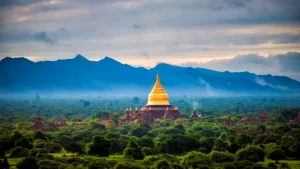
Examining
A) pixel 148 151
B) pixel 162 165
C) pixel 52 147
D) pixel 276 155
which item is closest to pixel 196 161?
pixel 162 165

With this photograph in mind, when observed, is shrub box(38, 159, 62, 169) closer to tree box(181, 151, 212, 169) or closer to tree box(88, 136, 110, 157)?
tree box(181, 151, 212, 169)

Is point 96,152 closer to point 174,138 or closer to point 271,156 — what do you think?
point 174,138

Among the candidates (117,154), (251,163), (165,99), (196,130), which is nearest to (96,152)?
(117,154)

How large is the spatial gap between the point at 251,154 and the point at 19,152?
1723 cm

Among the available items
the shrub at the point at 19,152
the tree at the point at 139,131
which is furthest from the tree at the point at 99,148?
the tree at the point at 139,131

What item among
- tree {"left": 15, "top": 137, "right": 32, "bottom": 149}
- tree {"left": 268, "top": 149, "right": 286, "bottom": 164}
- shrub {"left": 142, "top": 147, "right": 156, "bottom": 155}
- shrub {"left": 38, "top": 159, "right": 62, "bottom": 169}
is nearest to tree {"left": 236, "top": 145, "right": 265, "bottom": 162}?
tree {"left": 268, "top": 149, "right": 286, "bottom": 164}

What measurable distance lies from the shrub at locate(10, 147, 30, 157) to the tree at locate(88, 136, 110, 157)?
4.98m

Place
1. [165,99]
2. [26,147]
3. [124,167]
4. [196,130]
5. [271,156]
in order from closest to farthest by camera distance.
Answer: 1. [124,167]
2. [271,156]
3. [26,147]
4. [196,130]
5. [165,99]

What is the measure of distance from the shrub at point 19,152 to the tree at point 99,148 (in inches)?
196

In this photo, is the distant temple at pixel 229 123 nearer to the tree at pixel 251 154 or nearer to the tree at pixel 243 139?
the tree at pixel 243 139

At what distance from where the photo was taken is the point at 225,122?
313 feet

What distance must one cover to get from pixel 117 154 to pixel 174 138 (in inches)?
214

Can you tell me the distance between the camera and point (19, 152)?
56125 millimetres

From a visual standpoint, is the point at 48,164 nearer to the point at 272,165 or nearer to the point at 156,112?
the point at 272,165
